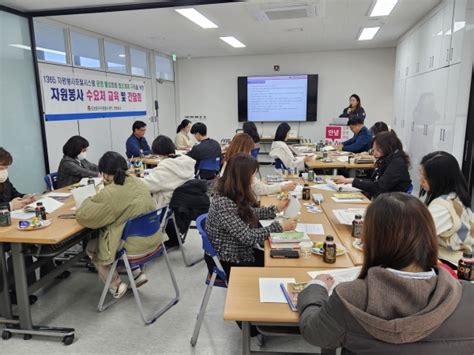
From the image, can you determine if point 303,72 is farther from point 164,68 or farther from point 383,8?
point 383,8

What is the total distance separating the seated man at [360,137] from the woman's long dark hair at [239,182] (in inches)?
156

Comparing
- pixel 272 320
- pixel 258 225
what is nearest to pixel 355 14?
pixel 258 225

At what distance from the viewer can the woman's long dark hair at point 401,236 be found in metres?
1.06

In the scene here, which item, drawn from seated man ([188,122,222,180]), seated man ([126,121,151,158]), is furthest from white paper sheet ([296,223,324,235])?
seated man ([126,121,151,158])

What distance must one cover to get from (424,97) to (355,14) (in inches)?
65.3

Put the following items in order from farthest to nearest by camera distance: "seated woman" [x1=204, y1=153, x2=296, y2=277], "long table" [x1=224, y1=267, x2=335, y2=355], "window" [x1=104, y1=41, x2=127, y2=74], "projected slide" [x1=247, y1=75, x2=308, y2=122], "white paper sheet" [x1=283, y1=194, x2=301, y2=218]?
"projected slide" [x1=247, y1=75, x2=308, y2=122] < "window" [x1=104, y1=41, x2=127, y2=74] < "white paper sheet" [x1=283, y1=194, x2=301, y2=218] < "seated woman" [x1=204, y1=153, x2=296, y2=277] < "long table" [x1=224, y1=267, x2=335, y2=355]

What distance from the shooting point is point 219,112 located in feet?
32.9

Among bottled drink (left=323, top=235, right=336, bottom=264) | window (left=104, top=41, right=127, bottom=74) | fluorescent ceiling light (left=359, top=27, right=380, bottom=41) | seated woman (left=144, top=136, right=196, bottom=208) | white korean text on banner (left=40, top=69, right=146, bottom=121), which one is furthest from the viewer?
window (left=104, top=41, right=127, bottom=74)

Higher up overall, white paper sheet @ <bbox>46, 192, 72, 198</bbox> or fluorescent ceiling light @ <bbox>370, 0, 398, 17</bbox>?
fluorescent ceiling light @ <bbox>370, 0, 398, 17</bbox>

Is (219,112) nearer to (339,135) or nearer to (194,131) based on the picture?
(339,135)

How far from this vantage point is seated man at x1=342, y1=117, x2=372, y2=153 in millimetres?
5685

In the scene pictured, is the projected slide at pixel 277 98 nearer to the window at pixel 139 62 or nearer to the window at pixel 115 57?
the window at pixel 139 62

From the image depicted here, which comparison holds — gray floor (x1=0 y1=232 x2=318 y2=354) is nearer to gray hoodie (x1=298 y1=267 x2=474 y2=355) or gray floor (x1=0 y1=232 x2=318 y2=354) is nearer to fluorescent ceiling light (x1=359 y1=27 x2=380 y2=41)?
gray hoodie (x1=298 y1=267 x2=474 y2=355)

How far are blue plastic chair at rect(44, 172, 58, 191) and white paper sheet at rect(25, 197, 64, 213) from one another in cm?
84
